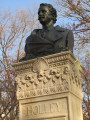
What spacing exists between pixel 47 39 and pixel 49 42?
15 centimetres

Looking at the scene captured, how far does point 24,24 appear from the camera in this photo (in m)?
19.7

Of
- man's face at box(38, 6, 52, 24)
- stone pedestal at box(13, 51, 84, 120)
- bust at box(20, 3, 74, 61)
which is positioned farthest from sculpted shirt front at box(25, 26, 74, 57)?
man's face at box(38, 6, 52, 24)

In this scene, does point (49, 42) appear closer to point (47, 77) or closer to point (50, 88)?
point (47, 77)

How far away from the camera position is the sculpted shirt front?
583 cm

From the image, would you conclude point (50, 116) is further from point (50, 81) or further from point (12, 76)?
point (12, 76)

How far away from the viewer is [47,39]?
6000 millimetres

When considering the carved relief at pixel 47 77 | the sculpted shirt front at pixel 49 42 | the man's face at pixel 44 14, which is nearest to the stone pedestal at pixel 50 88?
the carved relief at pixel 47 77

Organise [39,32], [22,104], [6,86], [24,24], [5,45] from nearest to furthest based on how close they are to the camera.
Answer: [22,104], [39,32], [6,86], [5,45], [24,24]

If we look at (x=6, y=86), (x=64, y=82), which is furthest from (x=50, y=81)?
(x=6, y=86)

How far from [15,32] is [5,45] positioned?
166cm

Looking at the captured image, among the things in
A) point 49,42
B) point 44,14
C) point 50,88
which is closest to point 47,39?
point 49,42

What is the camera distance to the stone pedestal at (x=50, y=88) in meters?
5.33

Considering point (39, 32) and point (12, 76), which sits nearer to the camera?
point (39, 32)

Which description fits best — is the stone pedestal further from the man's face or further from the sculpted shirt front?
the man's face
